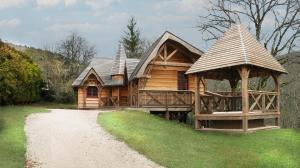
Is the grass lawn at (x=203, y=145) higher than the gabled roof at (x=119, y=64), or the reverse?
the gabled roof at (x=119, y=64)

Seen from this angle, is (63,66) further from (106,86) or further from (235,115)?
(235,115)

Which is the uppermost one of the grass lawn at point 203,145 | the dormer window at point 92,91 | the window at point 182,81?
the window at point 182,81

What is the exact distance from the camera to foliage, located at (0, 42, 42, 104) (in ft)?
95.8

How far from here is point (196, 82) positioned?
76.9 ft

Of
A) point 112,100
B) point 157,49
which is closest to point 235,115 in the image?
point 157,49

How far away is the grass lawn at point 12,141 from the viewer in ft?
43.4

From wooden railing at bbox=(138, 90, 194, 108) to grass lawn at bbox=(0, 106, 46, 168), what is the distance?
786cm

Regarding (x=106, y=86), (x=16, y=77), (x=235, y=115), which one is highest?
(x=16, y=77)

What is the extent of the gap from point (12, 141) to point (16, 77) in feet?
52.9

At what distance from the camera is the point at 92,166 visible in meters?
13.0

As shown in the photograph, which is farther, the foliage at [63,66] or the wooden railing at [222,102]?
the foliage at [63,66]

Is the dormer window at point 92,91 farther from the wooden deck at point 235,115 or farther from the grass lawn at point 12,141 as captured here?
the wooden deck at point 235,115

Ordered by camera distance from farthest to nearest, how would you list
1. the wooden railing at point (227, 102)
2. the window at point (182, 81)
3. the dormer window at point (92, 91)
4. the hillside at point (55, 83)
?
1. the hillside at point (55, 83)
2. the dormer window at point (92, 91)
3. the window at point (182, 81)
4. the wooden railing at point (227, 102)

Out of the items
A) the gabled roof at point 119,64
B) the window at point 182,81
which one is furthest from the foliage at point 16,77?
the window at point 182,81
